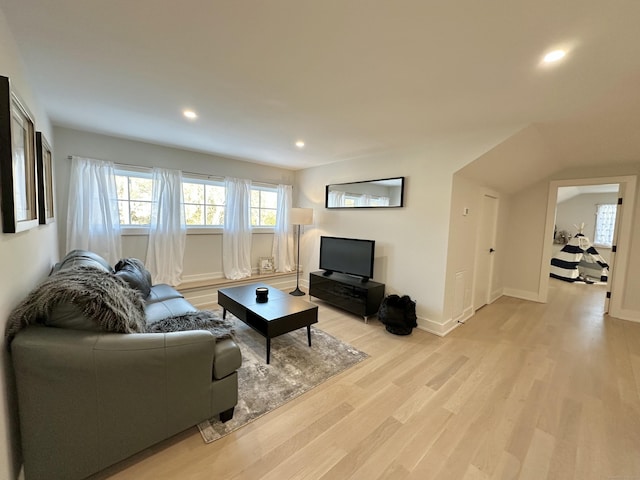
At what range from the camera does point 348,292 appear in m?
3.61

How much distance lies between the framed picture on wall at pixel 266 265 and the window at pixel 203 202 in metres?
1.00

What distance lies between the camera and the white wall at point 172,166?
122 inches

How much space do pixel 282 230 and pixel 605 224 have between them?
7.99 metres

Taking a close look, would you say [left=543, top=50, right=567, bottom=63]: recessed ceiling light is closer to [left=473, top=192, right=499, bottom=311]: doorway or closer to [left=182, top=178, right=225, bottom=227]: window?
[left=473, top=192, right=499, bottom=311]: doorway

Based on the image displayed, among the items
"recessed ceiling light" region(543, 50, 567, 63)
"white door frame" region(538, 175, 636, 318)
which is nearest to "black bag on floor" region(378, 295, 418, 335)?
"recessed ceiling light" region(543, 50, 567, 63)

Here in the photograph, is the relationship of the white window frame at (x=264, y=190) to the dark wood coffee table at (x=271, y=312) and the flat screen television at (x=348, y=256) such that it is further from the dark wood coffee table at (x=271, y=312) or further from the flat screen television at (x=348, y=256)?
the dark wood coffee table at (x=271, y=312)

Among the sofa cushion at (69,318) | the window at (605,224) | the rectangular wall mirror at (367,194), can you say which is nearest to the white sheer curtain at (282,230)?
the rectangular wall mirror at (367,194)

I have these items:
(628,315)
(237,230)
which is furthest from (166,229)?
(628,315)

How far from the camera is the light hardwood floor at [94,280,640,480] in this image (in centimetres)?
142

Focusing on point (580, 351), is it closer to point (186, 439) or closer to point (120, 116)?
point (186, 439)

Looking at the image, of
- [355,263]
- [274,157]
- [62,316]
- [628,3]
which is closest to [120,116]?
[274,157]

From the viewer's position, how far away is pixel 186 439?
1.57 meters

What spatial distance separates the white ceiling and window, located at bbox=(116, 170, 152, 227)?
0.79 meters

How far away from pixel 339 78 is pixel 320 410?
7.72ft
